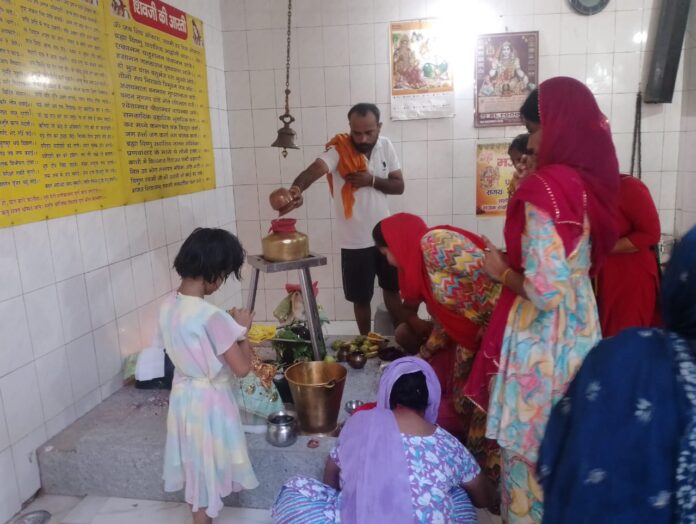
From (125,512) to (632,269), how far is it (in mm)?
2395

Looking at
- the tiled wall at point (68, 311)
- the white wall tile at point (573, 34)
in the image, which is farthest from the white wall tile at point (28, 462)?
the white wall tile at point (573, 34)

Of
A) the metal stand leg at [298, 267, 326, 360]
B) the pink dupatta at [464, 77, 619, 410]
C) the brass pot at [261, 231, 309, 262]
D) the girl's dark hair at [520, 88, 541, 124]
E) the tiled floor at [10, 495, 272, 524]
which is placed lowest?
the tiled floor at [10, 495, 272, 524]

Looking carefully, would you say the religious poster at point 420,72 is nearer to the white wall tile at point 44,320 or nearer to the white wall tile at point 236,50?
the white wall tile at point 236,50

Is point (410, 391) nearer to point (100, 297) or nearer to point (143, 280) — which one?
point (100, 297)

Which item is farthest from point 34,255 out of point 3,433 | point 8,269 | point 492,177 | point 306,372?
point 492,177

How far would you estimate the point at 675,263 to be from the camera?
2.56 feet

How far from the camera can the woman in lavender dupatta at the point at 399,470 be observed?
1538 mm

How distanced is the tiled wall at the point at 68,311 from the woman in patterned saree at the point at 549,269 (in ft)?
6.03

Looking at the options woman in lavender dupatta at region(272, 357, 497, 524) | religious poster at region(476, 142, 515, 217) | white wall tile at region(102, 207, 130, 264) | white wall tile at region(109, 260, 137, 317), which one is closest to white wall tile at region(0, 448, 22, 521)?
white wall tile at region(109, 260, 137, 317)

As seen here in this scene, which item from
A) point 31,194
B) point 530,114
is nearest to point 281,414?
point 31,194

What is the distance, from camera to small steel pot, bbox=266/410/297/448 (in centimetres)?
227

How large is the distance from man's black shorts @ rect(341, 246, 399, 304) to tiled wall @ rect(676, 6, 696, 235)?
6.88ft

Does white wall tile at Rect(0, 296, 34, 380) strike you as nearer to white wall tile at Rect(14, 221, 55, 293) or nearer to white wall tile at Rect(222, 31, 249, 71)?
white wall tile at Rect(14, 221, 55, 293)

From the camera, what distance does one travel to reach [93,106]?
8.64ft
